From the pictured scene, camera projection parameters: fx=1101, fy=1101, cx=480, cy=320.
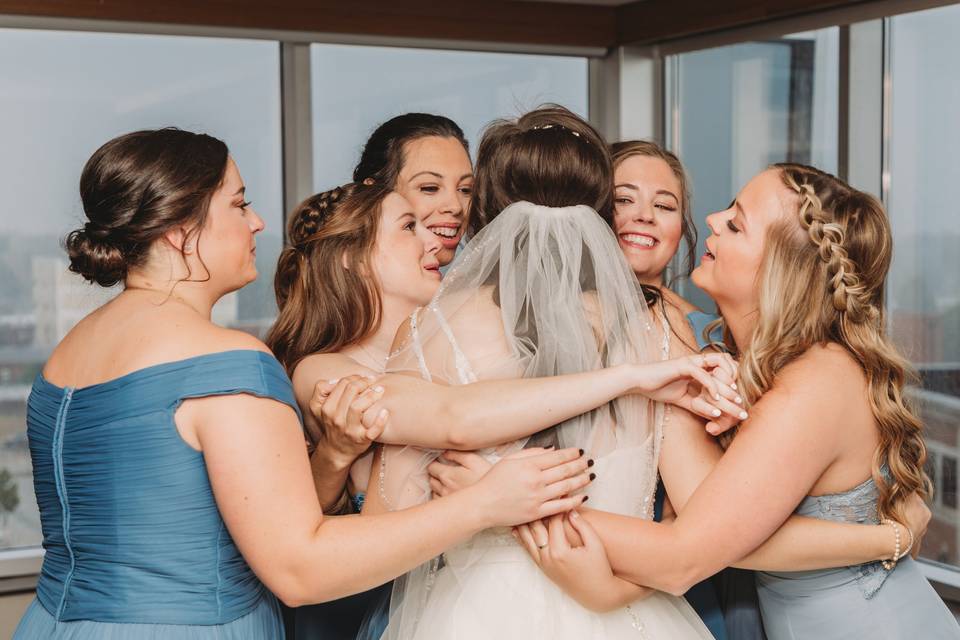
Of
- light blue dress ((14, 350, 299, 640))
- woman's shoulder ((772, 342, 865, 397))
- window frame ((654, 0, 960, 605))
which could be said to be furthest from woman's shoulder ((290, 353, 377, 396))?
window frame ((654, 0, 960, 605))

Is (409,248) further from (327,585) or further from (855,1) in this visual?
(855,1)

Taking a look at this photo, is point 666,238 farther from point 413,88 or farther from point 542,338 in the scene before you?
point 413,88

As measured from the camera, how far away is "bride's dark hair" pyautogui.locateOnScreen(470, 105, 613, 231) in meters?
1.85

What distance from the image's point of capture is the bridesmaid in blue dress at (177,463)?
1.66 meters

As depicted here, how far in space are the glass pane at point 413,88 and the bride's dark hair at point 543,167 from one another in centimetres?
221

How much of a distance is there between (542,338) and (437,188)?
1.09 meters

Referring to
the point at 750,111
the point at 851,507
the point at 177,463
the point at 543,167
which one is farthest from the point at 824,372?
the point at 750,111

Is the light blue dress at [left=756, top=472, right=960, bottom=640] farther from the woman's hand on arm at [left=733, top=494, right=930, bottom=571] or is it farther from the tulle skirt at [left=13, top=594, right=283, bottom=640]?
the tulle skirt at [left=13, top=594, right=283, bottom=640]

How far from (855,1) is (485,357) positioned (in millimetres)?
2251

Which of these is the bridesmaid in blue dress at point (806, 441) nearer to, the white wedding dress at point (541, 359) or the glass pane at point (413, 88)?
the white wedding dress at point (541, 359)

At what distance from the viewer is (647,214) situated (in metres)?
2.55

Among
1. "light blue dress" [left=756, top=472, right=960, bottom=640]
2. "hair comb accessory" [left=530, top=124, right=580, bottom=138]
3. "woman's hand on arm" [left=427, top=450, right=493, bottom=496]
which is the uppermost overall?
"hair comb accessory" [left=530, top=124, right=580, bottom=138]

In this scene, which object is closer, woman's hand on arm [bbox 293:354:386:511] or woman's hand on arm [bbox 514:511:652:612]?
woman's hand on arm [bbox 514:511:652:612]

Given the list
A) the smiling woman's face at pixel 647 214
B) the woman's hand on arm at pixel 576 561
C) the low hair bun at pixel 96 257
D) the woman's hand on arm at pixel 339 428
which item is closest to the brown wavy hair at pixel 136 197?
the low hair bun at pixel 96 257
